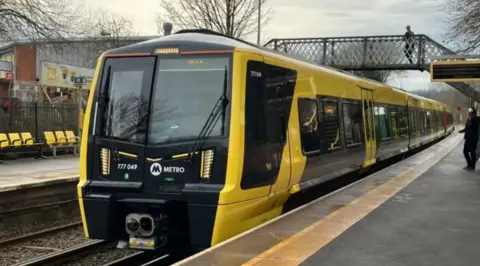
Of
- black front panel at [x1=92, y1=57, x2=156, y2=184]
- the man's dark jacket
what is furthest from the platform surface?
the man's dark jacket

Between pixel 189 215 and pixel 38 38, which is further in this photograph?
pixel 38 38

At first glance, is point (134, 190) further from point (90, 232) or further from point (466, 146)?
point (466, 146)

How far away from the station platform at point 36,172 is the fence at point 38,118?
6.30 feet

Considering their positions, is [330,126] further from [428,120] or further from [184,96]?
[428,120]

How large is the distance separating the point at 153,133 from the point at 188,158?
0.63m

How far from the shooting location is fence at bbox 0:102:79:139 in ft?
65.8

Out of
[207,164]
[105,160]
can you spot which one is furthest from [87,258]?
[207,164]

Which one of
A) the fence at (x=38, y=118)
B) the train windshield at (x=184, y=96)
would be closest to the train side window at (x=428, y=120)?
the fence at (x=38, y=118)

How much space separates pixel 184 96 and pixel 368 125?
8.08 m

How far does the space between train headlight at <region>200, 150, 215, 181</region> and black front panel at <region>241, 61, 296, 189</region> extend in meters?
0.42

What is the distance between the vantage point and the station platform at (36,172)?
40.5ft

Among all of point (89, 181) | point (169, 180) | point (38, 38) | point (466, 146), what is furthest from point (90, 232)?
point (38, 38)

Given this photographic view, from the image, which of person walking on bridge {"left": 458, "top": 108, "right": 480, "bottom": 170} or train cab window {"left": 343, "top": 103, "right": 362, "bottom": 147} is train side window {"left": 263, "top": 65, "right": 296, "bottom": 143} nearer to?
train cab window {"left": 343, "top": 103, "right": 362, "bottom": 147}

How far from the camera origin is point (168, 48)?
24.0 feet
